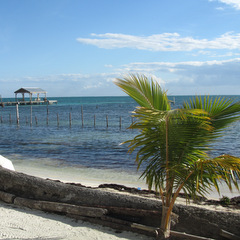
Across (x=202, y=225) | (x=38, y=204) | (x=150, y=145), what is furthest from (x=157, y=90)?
(x=38, y=204)

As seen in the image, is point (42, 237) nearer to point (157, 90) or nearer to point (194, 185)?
point (194, 185)

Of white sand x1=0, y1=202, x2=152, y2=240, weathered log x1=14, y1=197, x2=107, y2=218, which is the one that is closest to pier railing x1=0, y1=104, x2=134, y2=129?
weathered log x1=14, y1=197, x2=107, y2=218

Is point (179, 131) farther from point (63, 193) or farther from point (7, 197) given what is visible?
point (7, 197)

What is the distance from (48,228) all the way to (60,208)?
68 cm

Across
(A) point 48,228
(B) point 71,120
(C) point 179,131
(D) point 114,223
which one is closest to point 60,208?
(A) point 48,228

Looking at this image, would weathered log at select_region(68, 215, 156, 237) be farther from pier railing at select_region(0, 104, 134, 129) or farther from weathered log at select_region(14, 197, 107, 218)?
pier railing at select_region(0, 104, 134, 129)

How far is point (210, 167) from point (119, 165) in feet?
36.7

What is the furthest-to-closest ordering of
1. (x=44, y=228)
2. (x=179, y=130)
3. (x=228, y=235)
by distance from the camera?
1. (x=44, y=228)
2. (x=228, y=235)
3. (x=179, y=130)

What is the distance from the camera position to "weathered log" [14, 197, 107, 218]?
17.0ft

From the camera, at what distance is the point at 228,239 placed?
449cm

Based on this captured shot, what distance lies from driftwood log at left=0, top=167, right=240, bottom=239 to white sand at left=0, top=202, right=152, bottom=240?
157 mm

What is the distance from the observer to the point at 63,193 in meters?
5.89

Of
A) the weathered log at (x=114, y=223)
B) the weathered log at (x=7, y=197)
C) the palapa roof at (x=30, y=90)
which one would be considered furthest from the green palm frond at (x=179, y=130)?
the palapa roof at (x=30, y=90)

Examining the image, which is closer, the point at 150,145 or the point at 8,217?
the point at 150,145
